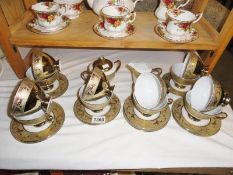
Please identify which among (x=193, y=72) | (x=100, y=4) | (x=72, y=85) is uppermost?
(x=100, y=4)

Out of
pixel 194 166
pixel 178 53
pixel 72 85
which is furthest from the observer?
pixel 178 53

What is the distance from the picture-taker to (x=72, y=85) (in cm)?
85

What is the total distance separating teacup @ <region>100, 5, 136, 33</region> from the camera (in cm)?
68

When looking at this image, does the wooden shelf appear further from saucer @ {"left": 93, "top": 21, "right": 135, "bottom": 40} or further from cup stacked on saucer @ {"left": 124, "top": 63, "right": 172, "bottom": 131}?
cup stacked on saucer @ {"left": 124, "top": 63, "right": 172, "bottom": 131}

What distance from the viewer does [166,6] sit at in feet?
2.59

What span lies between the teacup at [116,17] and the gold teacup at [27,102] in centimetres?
30

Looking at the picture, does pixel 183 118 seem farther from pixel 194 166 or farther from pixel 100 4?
pixel 100 4

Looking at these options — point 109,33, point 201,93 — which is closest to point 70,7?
point 109,33

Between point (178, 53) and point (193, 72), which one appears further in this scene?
point (178, 53)

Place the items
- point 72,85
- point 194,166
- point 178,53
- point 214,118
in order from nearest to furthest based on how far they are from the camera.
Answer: point 194,166 < point 214,118 < point 72,85 < point 178,53

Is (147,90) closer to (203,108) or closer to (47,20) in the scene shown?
(203,108)

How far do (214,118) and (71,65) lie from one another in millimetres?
601

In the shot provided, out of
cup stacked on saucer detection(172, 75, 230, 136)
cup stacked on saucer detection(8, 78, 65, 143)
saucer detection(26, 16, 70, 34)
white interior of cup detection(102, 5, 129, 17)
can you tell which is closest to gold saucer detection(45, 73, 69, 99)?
cup stacked on saucer detection(8, 78, 65, 143)

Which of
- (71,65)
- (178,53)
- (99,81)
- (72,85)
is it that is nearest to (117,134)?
(99,81)
